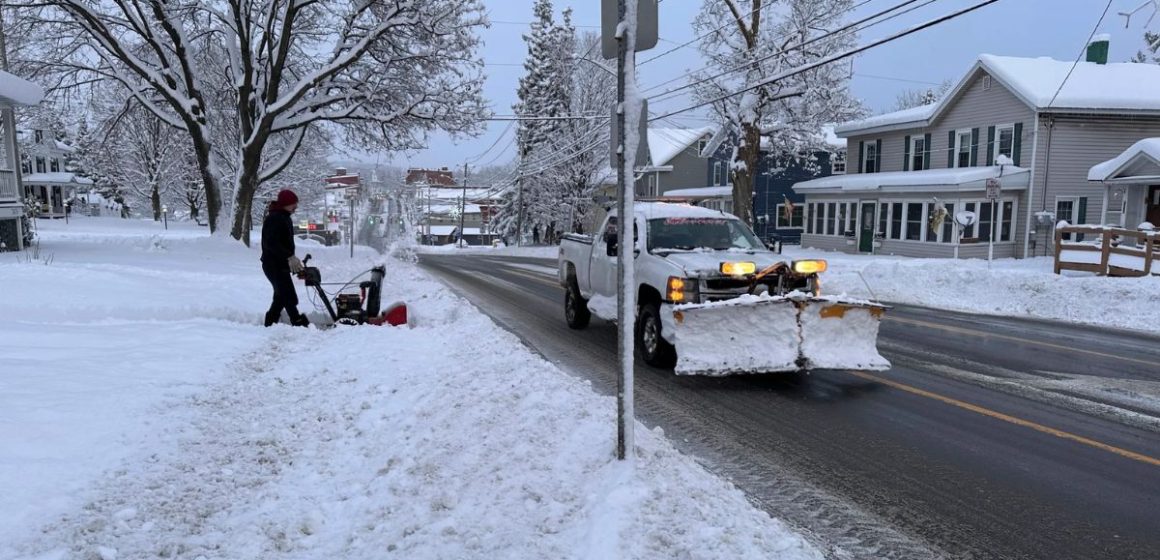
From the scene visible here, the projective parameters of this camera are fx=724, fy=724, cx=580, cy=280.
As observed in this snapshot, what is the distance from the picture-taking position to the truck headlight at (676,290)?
7.50 m

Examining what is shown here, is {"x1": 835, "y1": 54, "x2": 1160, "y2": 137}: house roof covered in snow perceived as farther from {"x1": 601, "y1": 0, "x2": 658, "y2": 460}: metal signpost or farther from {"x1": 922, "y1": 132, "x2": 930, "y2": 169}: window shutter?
{"x1": 601, "y1": 0, "x2": 658, "y2": 460}: metal signpost

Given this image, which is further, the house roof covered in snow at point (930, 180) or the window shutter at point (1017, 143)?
the window shutter at point (1017, 143)

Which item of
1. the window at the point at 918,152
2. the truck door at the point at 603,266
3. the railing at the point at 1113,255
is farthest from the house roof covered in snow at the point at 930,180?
the truck door at the point at 603,266

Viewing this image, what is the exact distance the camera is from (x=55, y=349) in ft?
20.4

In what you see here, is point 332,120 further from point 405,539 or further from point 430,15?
point 405,539

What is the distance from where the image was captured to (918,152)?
3212 centimetres

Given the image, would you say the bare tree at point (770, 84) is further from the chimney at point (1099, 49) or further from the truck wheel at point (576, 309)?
the truck wheel at point (576, 309)

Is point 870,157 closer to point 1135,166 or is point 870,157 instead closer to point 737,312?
point 1135,166

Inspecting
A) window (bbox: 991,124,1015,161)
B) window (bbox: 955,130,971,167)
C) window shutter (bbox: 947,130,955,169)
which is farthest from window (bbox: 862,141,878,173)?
window (bbox: 991,124,1015,161)

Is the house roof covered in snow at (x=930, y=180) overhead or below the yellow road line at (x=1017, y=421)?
overhead

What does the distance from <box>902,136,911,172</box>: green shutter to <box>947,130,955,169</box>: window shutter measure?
2.22m

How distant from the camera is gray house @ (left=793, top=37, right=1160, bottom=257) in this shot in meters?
26.5

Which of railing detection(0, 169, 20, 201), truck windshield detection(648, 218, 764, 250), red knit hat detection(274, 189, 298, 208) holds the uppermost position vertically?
railing detection(0, 169, 20, 201)

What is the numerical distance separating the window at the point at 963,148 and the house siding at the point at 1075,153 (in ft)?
10.5
